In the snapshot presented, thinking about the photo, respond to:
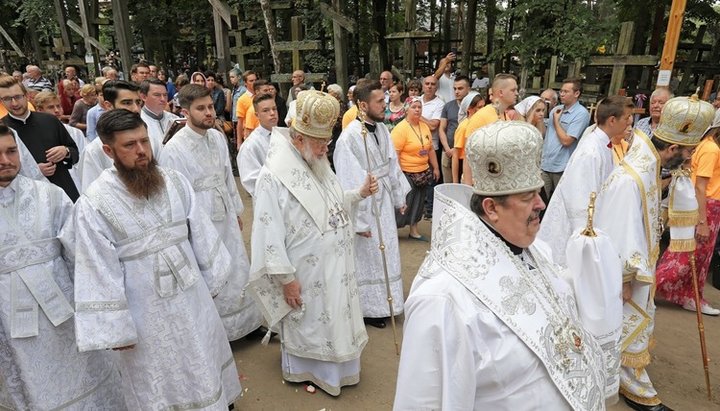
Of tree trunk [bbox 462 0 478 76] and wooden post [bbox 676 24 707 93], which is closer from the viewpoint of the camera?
wooden post [bbox 676 24 707 93]

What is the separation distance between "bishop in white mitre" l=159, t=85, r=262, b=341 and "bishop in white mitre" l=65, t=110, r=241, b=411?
108 centimetres

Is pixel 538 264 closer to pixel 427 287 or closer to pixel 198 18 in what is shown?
pixel 427 287

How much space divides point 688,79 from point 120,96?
12.7m

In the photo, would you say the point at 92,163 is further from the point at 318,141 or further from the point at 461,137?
the point at 461,137

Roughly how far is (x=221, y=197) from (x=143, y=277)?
1.61 metres

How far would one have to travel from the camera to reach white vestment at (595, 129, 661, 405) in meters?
3.11

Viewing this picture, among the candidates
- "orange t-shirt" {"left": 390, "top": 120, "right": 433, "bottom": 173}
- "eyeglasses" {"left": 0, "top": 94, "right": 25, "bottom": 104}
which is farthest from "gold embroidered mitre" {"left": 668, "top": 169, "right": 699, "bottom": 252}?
"eyeglasses" {"left": 0, "top": 94, "right": 25, "bottom": 104}

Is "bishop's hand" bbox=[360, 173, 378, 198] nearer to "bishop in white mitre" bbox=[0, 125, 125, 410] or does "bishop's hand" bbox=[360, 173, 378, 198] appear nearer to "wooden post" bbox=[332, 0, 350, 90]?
"bishop in white mitre" bbox=[0, 125, 125, 410]

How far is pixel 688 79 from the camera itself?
11.6 meters

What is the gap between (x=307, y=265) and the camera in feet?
11.5

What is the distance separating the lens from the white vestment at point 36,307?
8.98 ft

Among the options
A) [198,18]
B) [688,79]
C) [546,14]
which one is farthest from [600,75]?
[198,18]

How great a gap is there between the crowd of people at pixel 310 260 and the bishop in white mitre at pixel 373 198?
0.08 feet

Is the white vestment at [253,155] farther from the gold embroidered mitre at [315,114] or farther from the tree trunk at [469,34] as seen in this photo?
the tree trunk at [469,34]
